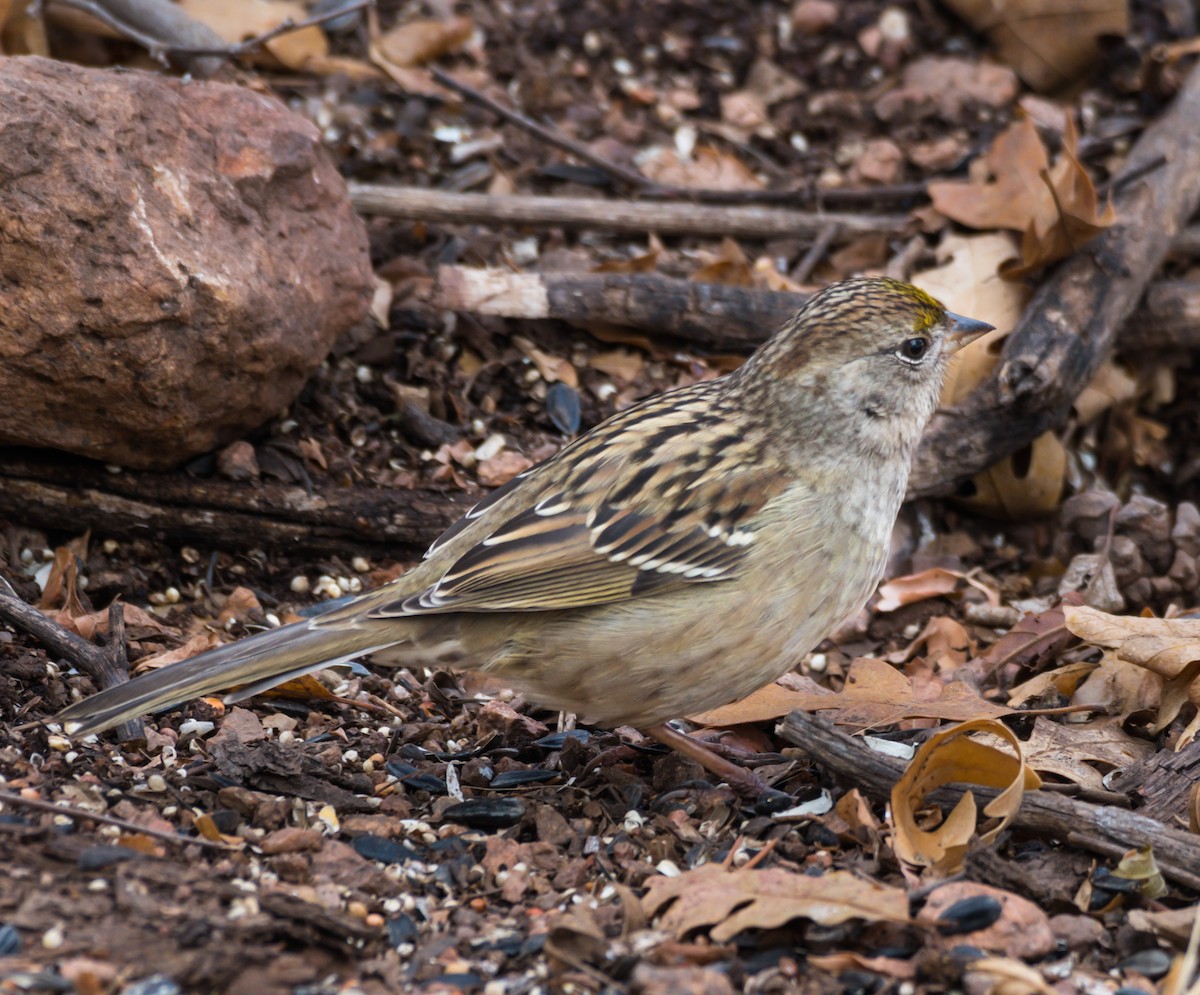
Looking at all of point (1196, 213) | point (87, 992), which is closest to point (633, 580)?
point (87, 992)

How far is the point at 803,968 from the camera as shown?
325 cm

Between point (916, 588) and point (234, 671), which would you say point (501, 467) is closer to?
point (916, 588)

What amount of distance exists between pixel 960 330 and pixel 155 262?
244 centimetres

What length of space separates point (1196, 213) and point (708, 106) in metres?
2.27

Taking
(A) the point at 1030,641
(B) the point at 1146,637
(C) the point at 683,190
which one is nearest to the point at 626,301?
(C) the point at 683,190

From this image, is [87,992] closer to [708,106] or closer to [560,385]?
[560,385]

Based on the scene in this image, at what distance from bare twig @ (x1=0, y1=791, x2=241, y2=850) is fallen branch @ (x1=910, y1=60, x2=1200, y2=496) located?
302cm

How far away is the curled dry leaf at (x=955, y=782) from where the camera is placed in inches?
143

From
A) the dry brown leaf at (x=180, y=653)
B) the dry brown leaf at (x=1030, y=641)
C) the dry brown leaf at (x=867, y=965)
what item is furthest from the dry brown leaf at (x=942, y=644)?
the dry brown leaf at (x=180, y=653)

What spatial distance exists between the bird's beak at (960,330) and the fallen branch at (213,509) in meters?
1.74

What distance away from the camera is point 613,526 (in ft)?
13.8

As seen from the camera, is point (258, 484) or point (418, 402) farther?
point (418, 402)

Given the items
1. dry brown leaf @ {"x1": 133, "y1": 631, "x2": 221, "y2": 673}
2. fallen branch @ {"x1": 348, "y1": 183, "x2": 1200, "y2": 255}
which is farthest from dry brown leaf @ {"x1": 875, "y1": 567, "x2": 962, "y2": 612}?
dry brown leaf @ {"x1": 133, "y1": 631, "x2": 221, "y2": 673}

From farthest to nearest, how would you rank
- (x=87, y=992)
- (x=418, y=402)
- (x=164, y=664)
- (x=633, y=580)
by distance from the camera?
(x=418, y=402) < (x=164, y=664) < (x=633, y=580) < (x=87, y=992)
